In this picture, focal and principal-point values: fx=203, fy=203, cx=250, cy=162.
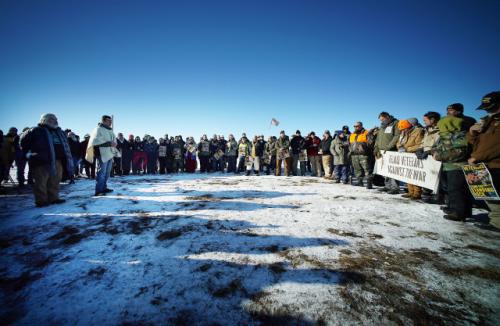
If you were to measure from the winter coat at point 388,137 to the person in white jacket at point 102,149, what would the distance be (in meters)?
8.25

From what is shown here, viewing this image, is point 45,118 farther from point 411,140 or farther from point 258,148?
point 411,140

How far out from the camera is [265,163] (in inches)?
478

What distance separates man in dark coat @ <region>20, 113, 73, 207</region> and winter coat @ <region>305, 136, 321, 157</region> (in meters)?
9.95

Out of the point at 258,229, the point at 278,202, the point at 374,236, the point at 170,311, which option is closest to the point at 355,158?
the point at 278,202

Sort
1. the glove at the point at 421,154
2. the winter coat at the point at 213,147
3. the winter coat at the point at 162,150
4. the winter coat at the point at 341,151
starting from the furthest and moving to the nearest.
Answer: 1. the winter coat at the point at 213,147
2. the winter coat at the point at 162,150
3. the winter coat at the point at 341,151
4. the glove at the point at 421,154

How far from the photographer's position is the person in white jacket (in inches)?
221

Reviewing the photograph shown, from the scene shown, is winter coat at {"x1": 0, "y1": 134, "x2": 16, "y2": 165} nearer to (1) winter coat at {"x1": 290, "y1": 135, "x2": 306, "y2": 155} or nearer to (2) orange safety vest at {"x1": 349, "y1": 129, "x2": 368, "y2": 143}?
(1) winter coat at {"x1": 290, "y1": 135, "x2": 306, "y2": 155}

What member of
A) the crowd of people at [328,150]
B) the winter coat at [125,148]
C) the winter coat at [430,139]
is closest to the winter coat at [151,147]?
the crowd of people at [328,150]

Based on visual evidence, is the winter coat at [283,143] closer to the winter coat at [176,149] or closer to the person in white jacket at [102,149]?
the winter coat at [176,149]

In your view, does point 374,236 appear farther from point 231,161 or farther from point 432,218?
point 231,161

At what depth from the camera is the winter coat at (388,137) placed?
6.15 metres

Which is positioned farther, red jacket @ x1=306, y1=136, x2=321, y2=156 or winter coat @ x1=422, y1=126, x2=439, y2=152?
red jacket @ x1=306, y1=136, x2=321, y2=156

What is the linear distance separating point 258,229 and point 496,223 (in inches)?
152

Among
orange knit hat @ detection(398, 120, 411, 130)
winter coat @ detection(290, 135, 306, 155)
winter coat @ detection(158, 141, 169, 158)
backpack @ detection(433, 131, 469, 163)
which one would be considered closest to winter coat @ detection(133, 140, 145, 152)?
winter coat @ detection(158, 141, 169, 158)
